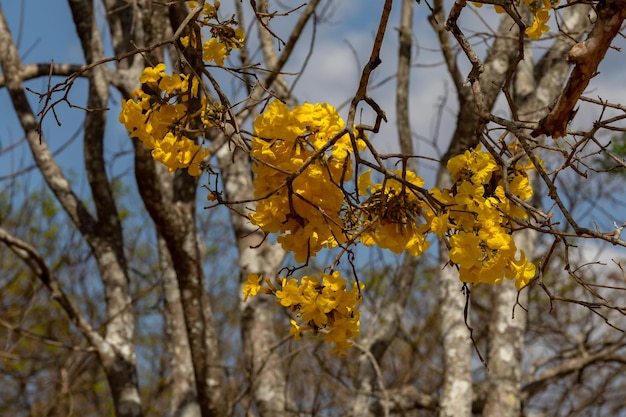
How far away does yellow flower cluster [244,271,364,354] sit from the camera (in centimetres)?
143

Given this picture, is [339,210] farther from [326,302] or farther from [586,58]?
[586,58]

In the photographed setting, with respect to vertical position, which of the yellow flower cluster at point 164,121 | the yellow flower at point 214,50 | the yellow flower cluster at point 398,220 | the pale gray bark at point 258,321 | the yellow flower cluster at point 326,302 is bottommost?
the yellow flower cluster at point 326,302

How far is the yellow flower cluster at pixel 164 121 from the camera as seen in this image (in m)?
1.54

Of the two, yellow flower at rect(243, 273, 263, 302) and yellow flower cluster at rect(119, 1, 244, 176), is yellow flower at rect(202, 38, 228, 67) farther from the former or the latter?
yellow flower at rect(243, 273, 263, 302)

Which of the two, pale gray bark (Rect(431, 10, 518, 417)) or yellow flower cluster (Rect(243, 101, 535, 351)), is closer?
yellow flower cluster (Rect(243, 101, 535, 351))

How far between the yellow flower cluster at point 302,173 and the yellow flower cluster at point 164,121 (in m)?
0.18

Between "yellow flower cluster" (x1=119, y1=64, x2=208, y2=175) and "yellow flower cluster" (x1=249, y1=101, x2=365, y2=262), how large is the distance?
176mm

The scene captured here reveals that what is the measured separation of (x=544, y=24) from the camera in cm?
165

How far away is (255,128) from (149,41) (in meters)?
2.12

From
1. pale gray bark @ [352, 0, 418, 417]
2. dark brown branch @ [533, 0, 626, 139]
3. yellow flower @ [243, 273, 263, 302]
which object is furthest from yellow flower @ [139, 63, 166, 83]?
pale gray bark @ [352, 0, 418, 417]

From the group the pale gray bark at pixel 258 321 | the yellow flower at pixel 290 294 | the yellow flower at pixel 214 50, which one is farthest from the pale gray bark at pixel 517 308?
the yellow flower at pixel 290 294

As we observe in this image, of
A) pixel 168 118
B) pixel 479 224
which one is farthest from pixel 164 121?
pixel 479 224

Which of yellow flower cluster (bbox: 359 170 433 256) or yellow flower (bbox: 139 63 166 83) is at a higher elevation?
yellow flower (bbox: 139 63 166 83)

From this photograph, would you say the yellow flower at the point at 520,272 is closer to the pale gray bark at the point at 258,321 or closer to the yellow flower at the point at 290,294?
the yellow flower at the point at 290,294
